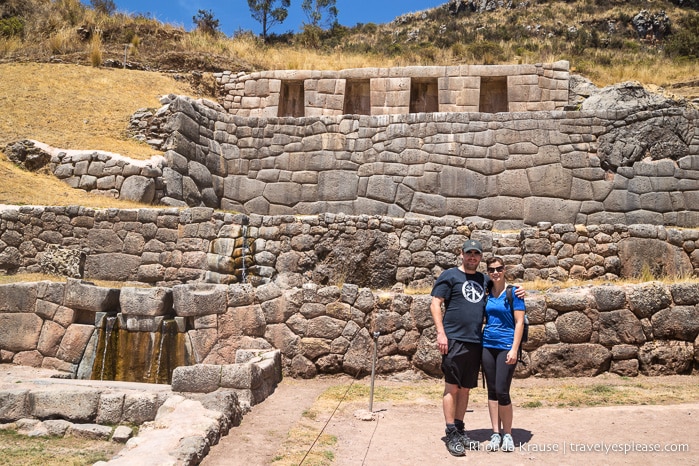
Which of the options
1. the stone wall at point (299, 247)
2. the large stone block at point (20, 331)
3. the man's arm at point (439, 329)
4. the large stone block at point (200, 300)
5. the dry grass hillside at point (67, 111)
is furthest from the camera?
the dry grass hillside at point (67, 111)

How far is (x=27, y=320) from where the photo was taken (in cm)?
841

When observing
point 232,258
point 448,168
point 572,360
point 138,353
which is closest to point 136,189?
point 232,258

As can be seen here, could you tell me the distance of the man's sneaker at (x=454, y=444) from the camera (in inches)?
185

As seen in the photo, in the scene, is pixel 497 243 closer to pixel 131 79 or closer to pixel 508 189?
pixel 508 189

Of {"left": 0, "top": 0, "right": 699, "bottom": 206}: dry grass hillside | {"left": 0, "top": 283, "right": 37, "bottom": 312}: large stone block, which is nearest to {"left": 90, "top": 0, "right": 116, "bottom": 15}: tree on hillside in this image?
{"left": 0, "top": 0, "right": 699, "bottom": 206}: dry grass hillside

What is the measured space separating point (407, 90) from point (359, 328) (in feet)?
29.9

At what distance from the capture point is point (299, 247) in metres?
10.6

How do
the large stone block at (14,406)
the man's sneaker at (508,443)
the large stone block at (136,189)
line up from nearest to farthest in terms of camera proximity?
the man's sneaker at (508,443) < the large stone block at (14,406) < the large stone block at (136,189)

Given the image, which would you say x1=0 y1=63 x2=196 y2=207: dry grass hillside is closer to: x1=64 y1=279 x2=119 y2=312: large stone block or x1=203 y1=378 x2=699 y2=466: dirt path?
x1=64 y1=279 x2=119 y2=312: large stone block

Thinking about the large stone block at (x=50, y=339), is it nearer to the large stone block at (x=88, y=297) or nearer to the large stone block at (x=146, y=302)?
the large stone block at (x=88, y=297)

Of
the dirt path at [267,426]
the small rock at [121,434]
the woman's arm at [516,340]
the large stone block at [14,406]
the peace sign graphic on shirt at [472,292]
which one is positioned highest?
the peace sign graphic on shirt at [472,292]

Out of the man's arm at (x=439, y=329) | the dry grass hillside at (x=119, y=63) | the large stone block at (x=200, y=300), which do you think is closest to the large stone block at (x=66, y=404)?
the large stone block at (x=200, y=300)

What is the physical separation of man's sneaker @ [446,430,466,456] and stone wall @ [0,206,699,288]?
5.50m

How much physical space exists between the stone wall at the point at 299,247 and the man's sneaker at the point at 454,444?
18.0 feet
